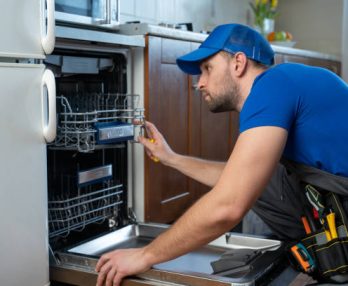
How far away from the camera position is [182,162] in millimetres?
1736

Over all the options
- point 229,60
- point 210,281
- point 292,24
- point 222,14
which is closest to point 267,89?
point 229,60

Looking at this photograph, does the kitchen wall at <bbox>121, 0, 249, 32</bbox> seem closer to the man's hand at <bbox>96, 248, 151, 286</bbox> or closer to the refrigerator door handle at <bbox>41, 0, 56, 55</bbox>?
the refrigerator door handle at <bbox>41, 0, 56, 55</bbox>

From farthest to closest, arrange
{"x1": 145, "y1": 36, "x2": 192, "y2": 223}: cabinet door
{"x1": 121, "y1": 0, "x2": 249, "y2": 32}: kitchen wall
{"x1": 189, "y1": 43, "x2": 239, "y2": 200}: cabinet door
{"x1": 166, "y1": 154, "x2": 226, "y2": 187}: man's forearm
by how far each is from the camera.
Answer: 1. {"x1": 121, "y1": 0, "x2": 249, "y2": 32}: kitchen wall
2. {"x1": 189, "y1": 43, "x2": 239, "y2": 200}: cabinet door
3. {"x1": 145, "y1": 36, "x2": 192, "y2": 223}: cabinet door
4. {"x1": 166, "y1": 154, "x2": 226, "y2": 187}: man's forearm

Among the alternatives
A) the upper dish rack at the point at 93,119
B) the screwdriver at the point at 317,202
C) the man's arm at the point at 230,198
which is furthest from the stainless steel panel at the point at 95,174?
the screwdriver at the point at 317,202

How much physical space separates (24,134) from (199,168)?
0.68 meters

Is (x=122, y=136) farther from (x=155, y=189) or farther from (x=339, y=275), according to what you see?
(x=339, y=275)

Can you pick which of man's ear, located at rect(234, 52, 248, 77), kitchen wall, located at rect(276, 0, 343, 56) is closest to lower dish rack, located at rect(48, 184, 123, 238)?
man's ear, located at rect(234, 52, 248, 77)

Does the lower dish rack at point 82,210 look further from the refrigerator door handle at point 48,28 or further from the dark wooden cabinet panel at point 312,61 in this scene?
the dark wooden cabinet panel at point 312,61

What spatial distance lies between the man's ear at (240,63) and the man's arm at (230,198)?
266 mm

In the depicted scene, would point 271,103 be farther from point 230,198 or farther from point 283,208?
point 283,208

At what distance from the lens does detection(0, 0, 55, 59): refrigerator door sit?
3.78 feet

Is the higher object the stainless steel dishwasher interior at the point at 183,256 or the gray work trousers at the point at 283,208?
the gray work trousers at the point at 283,208

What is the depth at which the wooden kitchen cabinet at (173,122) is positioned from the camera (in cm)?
183

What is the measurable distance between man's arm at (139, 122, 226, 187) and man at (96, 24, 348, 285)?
0.27 meters
